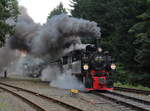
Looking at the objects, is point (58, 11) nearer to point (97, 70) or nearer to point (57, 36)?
point (57, 36)

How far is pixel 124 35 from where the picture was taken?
1190 inches

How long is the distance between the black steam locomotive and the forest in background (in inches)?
312

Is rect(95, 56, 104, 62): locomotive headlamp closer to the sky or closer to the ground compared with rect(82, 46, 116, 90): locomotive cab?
closer to the sky

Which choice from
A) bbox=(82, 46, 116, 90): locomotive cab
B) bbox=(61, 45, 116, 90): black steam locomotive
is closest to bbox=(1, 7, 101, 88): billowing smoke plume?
bbox=(61, 45, 116, 90): black steam locomotive

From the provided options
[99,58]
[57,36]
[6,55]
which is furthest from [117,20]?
[99,58]

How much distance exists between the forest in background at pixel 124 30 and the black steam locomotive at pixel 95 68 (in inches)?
312

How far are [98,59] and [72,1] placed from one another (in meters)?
33.5

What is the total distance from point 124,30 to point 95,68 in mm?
16285

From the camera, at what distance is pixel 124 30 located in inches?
1190

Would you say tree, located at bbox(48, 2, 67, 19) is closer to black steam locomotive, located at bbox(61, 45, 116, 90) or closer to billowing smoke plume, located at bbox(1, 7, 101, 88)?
billowing smoke plume, located at bbox(1, 7, 101, 88)

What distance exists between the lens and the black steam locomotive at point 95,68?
1472cm

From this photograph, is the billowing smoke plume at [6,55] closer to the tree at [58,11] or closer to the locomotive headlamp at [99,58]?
the locomotive headlamp at [99,58]

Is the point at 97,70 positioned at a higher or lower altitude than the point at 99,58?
lower

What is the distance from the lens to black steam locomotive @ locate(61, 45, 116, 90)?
14.7 m
